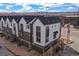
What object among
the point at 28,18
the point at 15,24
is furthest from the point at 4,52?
the point at 28,18

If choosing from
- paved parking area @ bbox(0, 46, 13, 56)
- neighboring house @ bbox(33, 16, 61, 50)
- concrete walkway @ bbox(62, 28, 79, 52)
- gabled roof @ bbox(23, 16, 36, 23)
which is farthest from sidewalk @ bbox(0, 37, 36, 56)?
concrete walkway @ bbox(62, 28, 79, 52)

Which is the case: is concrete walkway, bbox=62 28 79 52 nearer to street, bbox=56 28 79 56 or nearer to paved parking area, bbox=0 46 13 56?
street, bbox=56 28 79 56

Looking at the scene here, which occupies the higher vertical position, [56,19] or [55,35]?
[56,19]

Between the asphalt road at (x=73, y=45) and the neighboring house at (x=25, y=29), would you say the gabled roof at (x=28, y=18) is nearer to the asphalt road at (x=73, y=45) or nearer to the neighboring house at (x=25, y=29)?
the neighboring house at (x=25, y=29)

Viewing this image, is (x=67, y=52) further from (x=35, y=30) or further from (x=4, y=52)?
(x=4, y=52)

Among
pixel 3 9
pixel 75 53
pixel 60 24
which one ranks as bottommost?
pixel 75 53

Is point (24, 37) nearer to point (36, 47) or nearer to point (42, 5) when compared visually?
point (36, 47)

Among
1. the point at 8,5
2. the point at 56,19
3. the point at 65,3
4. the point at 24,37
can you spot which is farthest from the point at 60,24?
the point at 8,5

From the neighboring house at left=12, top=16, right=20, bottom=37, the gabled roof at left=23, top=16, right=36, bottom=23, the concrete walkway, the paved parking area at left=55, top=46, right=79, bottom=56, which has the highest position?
the gabled roof at left=23, top=16, right=36, bottom=23
